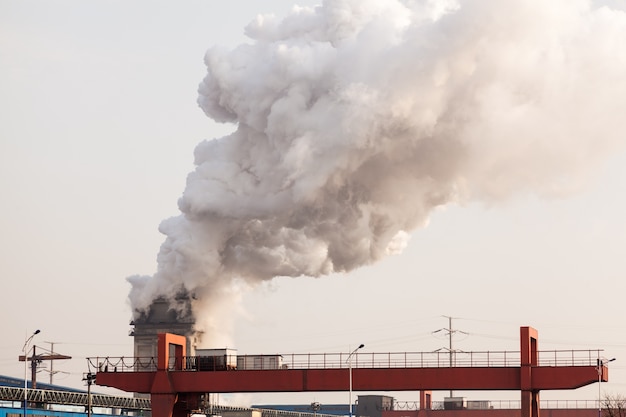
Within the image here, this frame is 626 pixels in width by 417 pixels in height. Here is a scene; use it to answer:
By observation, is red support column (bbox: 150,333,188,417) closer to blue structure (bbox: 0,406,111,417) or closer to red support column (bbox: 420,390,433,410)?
blue structure (bbox: 0,406,111,417)

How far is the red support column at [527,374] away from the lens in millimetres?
80000

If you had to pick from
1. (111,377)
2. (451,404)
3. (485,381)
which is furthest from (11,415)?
(451,404)

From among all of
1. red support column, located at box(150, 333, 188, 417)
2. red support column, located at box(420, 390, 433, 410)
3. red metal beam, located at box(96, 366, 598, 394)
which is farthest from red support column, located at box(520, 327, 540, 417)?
red support column, located at box(420, 390, 433, 410)

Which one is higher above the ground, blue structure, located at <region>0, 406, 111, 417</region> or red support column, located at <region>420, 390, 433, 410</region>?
red support column, located at <region>420, 390, 433, 410</region>

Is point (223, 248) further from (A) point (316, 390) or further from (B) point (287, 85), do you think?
(A) point (316, 390)

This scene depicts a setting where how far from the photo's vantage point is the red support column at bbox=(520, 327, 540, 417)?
262 feet

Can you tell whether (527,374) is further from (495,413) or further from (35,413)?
(495,413)

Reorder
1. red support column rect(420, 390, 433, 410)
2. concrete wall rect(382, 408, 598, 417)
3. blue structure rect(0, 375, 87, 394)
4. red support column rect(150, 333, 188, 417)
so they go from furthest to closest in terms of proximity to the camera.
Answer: red support column rect(420, 390, 433, 410) < concrete wall rect(382, 408, 598, 417) < blue structure rect(0, 375, 87, 394) < red support column rect(150, 333, 188, 417)

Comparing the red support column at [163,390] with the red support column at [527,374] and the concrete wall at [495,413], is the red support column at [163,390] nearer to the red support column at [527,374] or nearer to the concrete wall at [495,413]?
the red support column at [527,374]

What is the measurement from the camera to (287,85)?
96000mm

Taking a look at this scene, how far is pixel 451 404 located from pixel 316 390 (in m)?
94.2

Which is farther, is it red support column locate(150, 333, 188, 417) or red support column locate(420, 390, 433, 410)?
red support column locate(420, 390, 433, 410)

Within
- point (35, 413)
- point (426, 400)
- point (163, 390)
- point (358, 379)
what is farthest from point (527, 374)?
point (426, 400)

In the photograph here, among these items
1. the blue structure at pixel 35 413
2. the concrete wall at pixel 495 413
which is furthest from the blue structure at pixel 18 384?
the concrete wall at pixel 495 413
